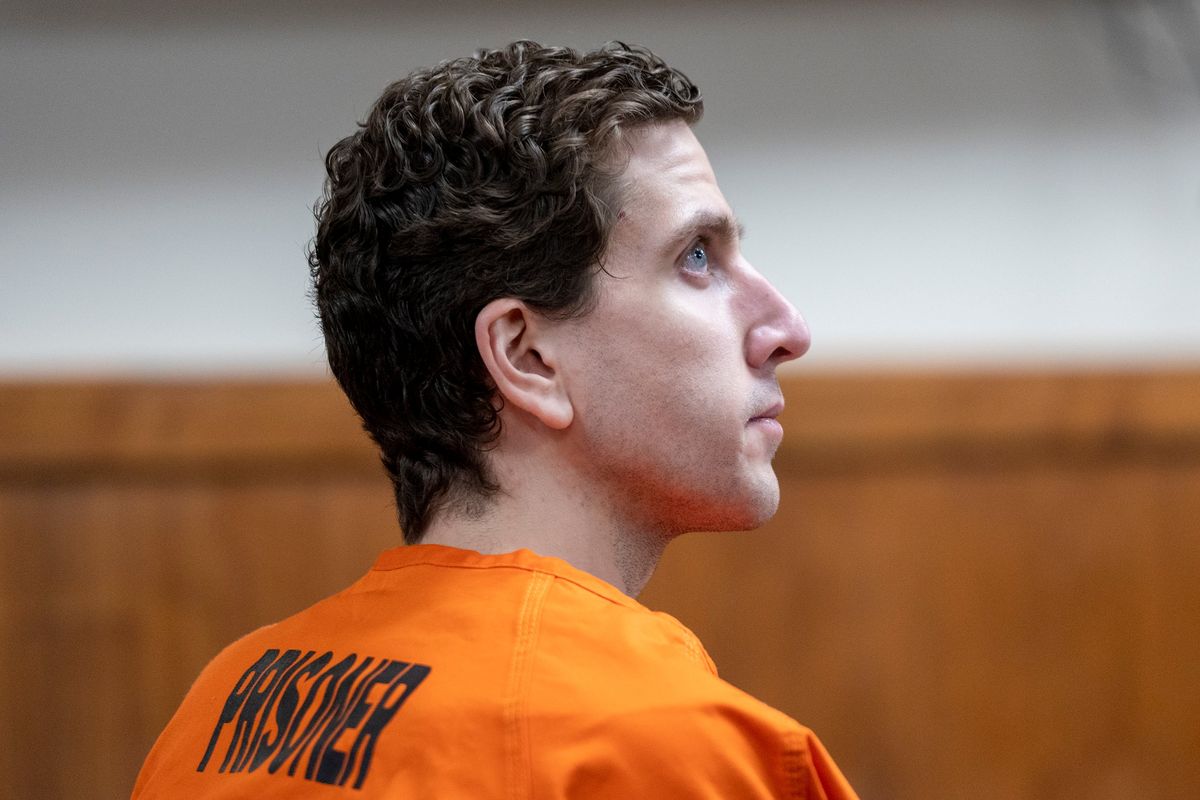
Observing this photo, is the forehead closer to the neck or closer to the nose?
the nose

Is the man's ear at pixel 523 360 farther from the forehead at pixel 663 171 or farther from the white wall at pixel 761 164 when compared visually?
the white wall at pixel 761 164

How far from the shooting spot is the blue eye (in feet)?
2.85

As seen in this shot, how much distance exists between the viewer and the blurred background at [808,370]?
1.68m

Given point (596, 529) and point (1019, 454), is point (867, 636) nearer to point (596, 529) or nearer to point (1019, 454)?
point (1019, 454)

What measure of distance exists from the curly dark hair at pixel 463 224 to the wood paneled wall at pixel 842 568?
0.84m

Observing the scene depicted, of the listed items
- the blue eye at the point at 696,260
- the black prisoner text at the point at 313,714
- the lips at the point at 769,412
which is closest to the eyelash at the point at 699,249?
the blue eye at the point at 696,260

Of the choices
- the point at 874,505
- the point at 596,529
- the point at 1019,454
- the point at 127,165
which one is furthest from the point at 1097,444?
the point at 127,165

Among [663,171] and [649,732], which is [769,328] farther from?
[649,732]

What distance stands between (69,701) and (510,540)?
1.20 metres

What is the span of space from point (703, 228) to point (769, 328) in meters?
0.09

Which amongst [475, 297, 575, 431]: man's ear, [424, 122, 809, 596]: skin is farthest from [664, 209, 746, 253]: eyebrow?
[475, 297, 575, 431]: man's ear

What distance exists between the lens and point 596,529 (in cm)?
84

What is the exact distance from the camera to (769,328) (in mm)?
877

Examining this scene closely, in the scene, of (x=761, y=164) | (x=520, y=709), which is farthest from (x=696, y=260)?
(x=761, y=164)
